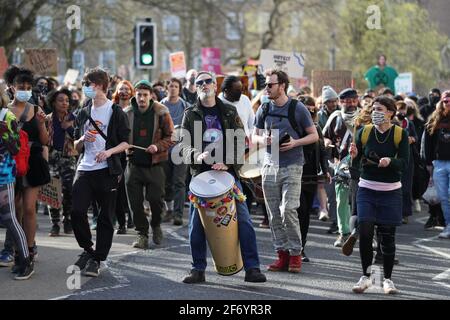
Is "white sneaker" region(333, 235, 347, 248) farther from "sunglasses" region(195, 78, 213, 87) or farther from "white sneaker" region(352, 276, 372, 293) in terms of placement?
"sunglasses" region(195, 78, 213, 87)

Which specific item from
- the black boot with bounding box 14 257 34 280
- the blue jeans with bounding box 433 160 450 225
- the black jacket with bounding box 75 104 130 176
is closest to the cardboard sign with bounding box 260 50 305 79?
the blue jeans with bounding box 433 160 450 225

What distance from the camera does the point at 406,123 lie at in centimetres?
1583

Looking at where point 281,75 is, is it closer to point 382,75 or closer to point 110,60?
point 382,75

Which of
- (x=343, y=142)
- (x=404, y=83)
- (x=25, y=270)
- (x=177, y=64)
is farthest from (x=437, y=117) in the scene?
(x=404, y=83)

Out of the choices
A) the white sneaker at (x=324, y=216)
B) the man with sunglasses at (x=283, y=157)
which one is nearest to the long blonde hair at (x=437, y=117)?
the white sneaker at (x=324, y=216)

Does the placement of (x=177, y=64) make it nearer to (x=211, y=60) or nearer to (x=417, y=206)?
(x=211, y=60)

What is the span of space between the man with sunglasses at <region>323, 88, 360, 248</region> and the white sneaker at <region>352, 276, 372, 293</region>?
306 cm

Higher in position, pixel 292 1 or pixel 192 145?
pixel 292 1

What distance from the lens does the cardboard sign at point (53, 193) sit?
13.3 meters

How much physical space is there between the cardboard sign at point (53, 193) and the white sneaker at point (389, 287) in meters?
5.03

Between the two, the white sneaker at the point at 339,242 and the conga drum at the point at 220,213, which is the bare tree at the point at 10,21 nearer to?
the white sneaker at the point at 339,242

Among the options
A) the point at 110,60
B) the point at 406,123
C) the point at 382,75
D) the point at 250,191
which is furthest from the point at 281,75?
the point at 110,60

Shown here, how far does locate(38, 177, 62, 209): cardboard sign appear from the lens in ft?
43.6

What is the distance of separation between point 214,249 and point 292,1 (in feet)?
133
